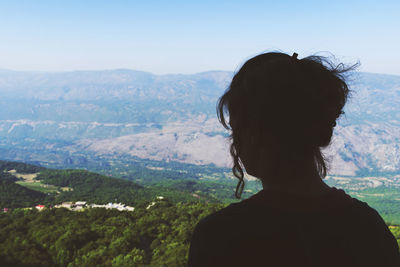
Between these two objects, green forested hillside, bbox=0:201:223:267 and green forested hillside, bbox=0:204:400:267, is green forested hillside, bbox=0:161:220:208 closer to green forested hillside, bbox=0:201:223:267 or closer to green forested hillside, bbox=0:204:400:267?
green forested hillside, bbox=0:201:223:267

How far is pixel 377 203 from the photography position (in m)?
110

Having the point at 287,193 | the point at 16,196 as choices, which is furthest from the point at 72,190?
the point at 287,193

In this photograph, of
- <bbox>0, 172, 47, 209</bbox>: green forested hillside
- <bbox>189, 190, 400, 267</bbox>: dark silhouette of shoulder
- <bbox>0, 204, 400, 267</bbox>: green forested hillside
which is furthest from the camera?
<bbox>0, 172, 47, 209</bbox>: green forested hillside

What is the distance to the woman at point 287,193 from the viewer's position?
1.39 meters

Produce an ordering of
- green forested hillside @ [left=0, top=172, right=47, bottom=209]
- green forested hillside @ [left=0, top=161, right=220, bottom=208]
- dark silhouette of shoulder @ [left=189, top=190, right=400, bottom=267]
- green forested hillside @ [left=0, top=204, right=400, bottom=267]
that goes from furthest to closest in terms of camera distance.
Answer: green forested hillside @ [left=0, top=161, right=220, bottom=208], green forested hillside @ [left=0, top=172, right=47, bottom=209], green forested hillside @ [left=0, top=204, right=400, bottom=267], dark silhouette of shoulder @ [left=189, top=190, right=400, bottom=267]

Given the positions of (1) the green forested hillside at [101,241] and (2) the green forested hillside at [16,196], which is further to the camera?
(2) the green forested hillside at [16,196]

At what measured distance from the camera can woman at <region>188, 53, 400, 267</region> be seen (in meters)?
1.39

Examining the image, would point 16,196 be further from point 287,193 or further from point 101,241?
point 287,193

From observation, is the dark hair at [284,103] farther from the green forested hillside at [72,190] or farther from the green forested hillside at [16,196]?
the green forested hillside at [16,196]

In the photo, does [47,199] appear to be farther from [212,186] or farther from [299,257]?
[299,257]

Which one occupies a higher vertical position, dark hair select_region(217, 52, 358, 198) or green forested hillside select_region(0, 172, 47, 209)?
dark hair select_region(217, 52, 358, 198)

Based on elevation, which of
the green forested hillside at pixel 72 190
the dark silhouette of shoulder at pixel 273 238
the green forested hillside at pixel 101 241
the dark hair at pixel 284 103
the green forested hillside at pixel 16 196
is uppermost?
the dark hair at pixel 284 103

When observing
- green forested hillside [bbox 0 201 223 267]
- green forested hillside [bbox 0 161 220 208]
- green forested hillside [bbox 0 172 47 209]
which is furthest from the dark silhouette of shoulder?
green forested hillside [bbox 0 172 47 209]

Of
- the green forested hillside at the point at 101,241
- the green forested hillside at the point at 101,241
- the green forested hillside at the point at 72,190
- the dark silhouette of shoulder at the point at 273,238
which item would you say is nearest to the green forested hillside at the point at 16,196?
the green forested hillside at the point at 72,190
